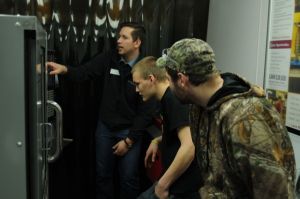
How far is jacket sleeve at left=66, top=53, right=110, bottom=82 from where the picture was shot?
295cm

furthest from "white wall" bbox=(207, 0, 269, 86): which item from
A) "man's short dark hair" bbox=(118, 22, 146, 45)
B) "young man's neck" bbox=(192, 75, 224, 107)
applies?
"young man's neck" bbox=(192, 75, 224, 107)

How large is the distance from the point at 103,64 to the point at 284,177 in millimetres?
2063

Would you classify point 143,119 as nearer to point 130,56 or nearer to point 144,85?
point 130,56

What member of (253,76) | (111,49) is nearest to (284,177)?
(253,76)

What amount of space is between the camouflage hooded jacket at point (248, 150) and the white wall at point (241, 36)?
2.87 feet

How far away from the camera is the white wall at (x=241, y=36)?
2.36 metres

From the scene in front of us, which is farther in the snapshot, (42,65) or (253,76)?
Answer: (253,76)

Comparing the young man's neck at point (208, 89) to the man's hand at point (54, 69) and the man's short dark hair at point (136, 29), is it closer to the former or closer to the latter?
the man's hand at point (54, 69)

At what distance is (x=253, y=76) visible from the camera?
8.04 feet

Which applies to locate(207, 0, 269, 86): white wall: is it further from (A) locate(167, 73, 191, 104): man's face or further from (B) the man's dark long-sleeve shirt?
(A) locate(167, 73, 191, 104): man's face

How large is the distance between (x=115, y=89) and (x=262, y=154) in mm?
1924

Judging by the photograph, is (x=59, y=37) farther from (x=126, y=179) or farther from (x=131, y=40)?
(x=126, y=179)

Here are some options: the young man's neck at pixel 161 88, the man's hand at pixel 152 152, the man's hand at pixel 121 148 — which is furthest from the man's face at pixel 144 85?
the man's hand at pixel 121 148

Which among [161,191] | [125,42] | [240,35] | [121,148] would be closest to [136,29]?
[125,42]
